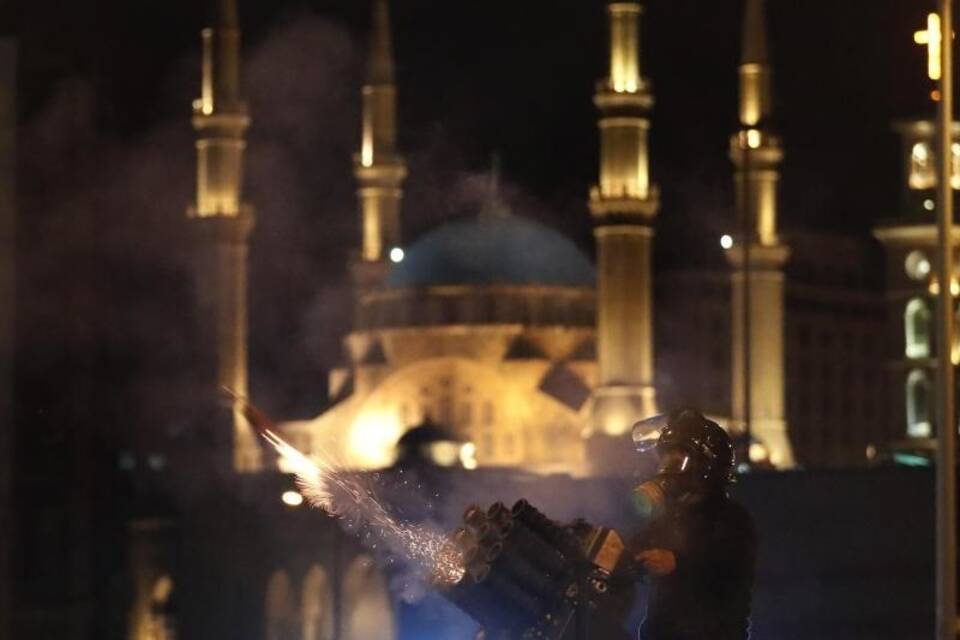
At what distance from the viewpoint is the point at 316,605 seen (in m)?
55.0

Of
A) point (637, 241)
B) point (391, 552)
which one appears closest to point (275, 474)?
point (637, 241)

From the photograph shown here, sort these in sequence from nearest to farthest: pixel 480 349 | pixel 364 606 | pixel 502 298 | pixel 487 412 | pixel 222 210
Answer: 1. pixel 364 606
2. pixel 222 210
3. pixel 487 412
4. pixel 480 349
5. pixel 502 298

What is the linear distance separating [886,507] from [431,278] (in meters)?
34.7

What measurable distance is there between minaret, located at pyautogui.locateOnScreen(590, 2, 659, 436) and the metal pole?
38.9 m

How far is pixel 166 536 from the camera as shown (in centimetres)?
5241

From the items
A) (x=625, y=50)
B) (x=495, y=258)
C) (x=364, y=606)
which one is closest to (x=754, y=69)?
(x=625, y=50)

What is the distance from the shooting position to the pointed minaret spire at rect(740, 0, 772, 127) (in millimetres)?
57531

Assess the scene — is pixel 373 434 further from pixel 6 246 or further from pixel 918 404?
pixel 6 246

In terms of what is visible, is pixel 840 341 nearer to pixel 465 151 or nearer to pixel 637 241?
pixel 465 151

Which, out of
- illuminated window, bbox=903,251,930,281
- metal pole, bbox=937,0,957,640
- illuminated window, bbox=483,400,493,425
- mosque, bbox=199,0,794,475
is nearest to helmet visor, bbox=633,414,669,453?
metal pole, bbox=937,0,957,640

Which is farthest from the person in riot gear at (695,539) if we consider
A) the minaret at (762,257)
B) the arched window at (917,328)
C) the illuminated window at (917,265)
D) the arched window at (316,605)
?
the illuminated window at (917,265)

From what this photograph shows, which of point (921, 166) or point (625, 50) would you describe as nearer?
point (625, 50)

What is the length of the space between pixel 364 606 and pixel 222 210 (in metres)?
9.74

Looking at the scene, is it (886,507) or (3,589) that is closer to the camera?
(3,589)
